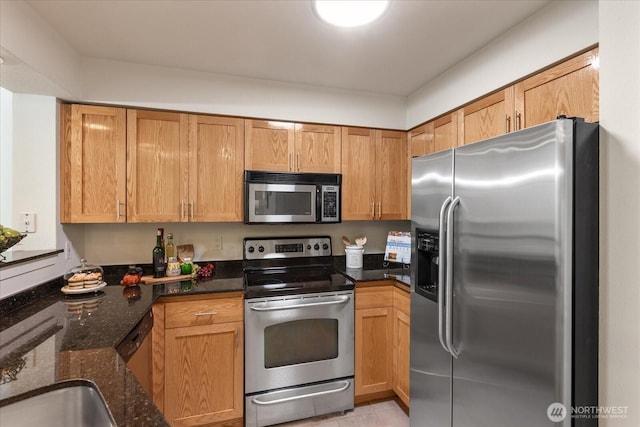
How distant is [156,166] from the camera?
217cm

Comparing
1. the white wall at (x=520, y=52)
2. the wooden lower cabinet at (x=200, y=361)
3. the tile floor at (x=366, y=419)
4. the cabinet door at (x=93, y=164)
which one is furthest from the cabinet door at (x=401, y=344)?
the cabinet door at (x=93, y=164)

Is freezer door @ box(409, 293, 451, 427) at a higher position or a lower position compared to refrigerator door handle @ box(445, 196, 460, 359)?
lower

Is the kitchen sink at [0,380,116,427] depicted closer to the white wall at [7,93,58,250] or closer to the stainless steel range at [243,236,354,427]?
the stainless steel range at [243,236,354,427]

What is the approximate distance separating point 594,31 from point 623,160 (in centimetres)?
74

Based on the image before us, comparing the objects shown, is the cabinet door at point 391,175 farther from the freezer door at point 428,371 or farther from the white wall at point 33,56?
the white wall at point 33,56

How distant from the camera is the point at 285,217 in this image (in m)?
2.38

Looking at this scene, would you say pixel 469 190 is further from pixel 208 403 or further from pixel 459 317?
pixel 208 403

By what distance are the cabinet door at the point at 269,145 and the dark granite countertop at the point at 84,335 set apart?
0.88 meters

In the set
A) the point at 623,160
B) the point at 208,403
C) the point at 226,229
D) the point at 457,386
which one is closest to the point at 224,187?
the point at 226,229

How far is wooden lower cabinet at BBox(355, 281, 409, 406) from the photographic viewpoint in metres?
2.20

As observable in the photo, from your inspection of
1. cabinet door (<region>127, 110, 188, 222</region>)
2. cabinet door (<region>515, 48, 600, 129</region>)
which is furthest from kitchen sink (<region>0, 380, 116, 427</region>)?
cabinet door (<region>515, 48, 600, 129</region>)

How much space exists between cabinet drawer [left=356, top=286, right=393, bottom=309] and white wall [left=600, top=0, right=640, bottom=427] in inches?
52.1

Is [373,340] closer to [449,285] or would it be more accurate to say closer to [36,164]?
[449,285]

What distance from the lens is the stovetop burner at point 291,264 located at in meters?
2.17
